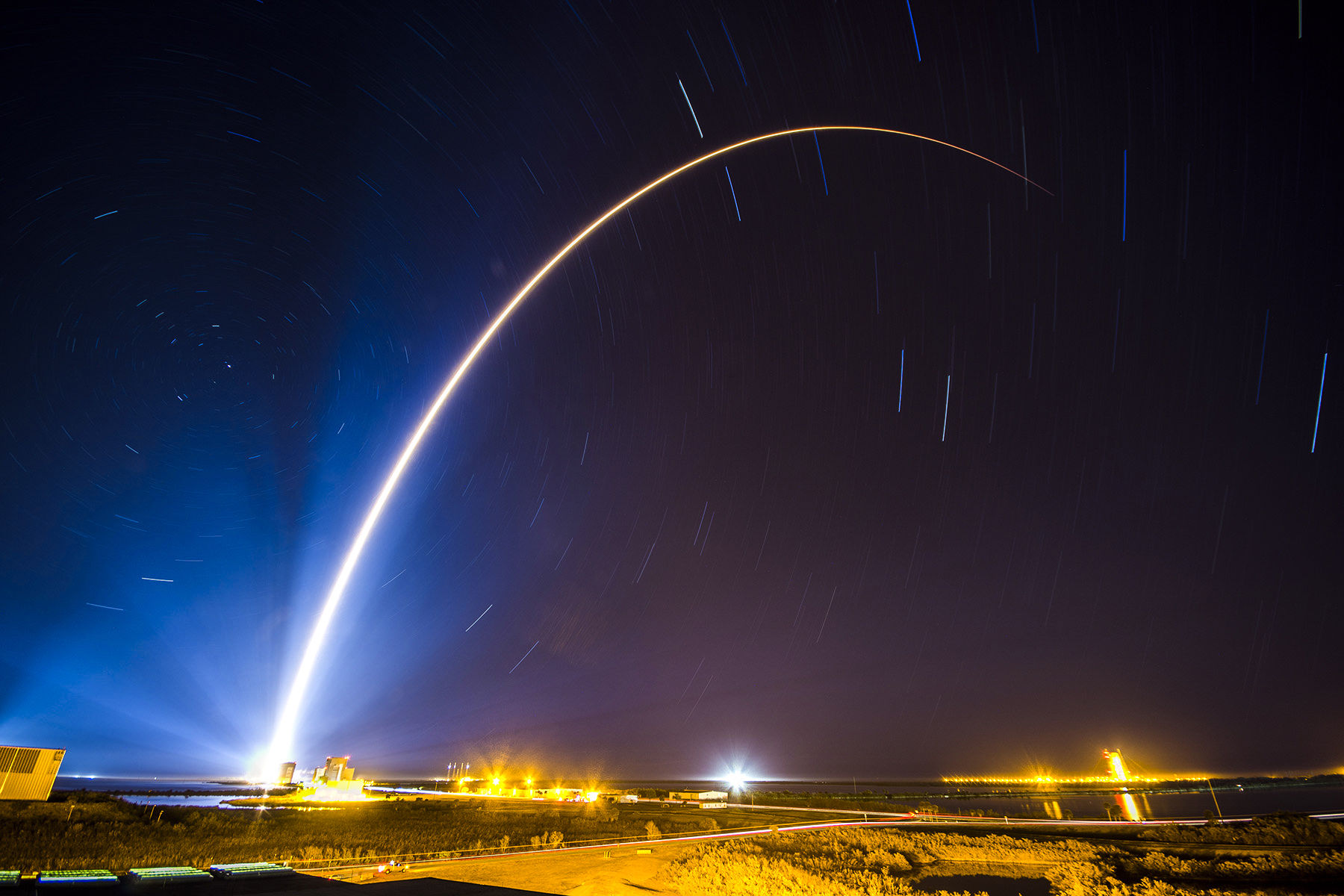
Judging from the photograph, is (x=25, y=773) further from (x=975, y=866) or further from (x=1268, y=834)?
(x=1268, y=834)

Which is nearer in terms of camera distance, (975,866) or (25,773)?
(975,866)

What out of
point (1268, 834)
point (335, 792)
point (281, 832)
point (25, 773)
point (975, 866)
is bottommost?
point (335, 792)

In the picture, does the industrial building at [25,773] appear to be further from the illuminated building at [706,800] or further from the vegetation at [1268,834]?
the vegetation at [1268,834]

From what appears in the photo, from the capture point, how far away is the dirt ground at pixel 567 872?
16.9 m

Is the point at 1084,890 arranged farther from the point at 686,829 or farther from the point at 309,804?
the point at 309,804

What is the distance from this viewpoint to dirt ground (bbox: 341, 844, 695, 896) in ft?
55.3

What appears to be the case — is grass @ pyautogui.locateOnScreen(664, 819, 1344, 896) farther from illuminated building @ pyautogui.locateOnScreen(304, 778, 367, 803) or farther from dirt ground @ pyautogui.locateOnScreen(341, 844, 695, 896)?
illuminated building @ pyautogui.locateOnScreen(304, 778, 367, 803)

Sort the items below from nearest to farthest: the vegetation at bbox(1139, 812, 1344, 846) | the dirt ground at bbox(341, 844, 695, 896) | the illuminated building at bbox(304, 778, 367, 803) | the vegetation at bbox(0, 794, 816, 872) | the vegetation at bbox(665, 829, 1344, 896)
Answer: the dirt ground at bbox(341, 844, 695, 896), the vegetation at bbox(665, 829, 1344, 896), the vegetation at bbox(0, 794, 816, 872), the vegetation at bbox(1139, 812, 1344, 846), the illuminated building at bbox(304, 778, 367, 803)

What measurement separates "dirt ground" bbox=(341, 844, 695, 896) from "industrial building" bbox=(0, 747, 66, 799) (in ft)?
98.5

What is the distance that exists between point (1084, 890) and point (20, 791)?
51.6 m

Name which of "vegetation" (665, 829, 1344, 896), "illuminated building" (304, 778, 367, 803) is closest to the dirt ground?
"vegetation" (665, 829, 1344, 896)

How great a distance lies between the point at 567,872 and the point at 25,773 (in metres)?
35.5

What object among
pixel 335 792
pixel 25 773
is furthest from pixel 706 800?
pixel 25 773

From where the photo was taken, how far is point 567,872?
1942 cm
